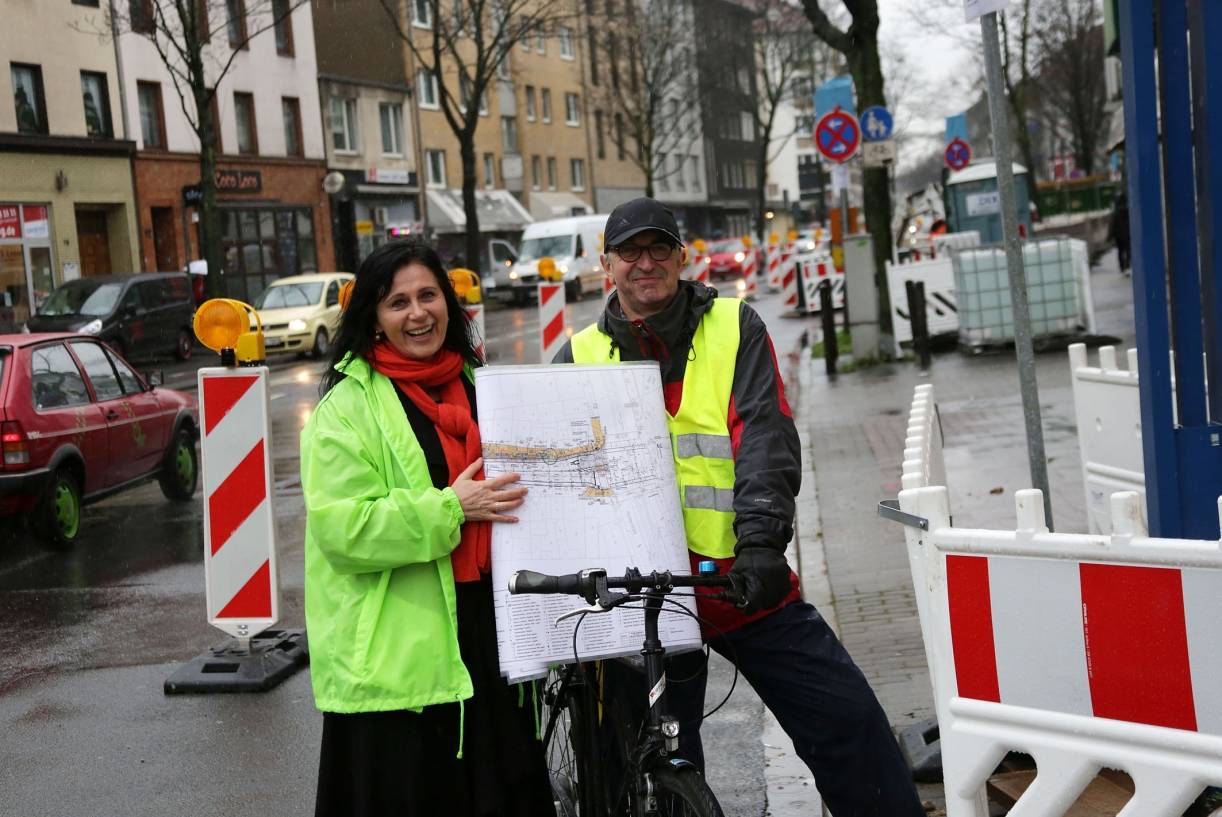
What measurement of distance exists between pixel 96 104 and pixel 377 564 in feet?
123

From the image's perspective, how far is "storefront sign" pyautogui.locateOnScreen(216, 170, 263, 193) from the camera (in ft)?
140

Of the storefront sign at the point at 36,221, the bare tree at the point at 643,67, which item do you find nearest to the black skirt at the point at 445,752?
the storefront sign at the point at 36,221

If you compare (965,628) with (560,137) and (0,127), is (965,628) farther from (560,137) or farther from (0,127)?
(560,137)

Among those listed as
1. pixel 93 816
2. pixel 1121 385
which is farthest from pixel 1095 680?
pixel 93 816

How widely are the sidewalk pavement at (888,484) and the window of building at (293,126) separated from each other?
30841mm

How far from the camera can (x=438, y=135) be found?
5700cm

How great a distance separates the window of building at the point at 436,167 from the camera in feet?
185

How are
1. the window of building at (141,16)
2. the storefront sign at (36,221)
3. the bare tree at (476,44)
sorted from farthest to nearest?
the bare tree at (476,44) → the storefront sign at (36,221) → the window of building at (141,16)

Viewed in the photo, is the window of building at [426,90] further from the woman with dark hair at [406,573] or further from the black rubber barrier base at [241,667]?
the woman with dark hair at [406,573]

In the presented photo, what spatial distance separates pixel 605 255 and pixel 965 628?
1345mm

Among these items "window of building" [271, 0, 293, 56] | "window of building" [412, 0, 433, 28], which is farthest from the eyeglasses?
"window of building" [412, 0, 433, 28]

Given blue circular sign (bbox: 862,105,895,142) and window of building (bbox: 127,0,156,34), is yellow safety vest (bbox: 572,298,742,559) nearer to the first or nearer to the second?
blue circular sign (bbox: 862,105,895,142)

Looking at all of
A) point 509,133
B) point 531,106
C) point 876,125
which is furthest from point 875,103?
point 531,106

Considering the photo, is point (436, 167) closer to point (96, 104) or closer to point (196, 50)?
point (96, 104)
